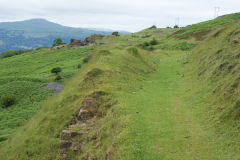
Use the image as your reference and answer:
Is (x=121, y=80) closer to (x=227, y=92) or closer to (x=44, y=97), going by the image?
(x=227, y=92)

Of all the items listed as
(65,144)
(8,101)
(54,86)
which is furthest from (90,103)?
(54,86)

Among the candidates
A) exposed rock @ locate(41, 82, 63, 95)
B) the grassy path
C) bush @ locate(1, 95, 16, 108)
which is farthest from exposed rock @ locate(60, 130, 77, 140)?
exposed rock @ locate(41, 82, 63, 95)

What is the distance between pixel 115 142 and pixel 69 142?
22.7 feet

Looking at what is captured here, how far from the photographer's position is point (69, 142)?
62.9ft

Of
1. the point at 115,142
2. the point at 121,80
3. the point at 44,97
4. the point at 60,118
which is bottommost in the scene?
the point at 44,97

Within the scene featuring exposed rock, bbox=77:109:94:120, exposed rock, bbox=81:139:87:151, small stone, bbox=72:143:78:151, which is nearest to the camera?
exposed rock, bbox=81:139:87:151

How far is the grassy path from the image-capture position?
41.4 feet

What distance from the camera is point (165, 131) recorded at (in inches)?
605

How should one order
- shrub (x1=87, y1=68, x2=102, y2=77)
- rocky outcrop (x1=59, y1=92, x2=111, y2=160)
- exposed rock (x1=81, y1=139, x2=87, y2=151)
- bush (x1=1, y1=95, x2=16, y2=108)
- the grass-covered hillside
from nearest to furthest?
the grass-covered hillside < exposed rock (x1=81, y1=139, x2=87, y2=151) < rocky outcrop (x1=59, y1=92, x2=111, y2=160) < shrub (x1=87, y1=68, x2=102, y2=77) < bush (x1=1, y1=95, x2=16, y2=108)

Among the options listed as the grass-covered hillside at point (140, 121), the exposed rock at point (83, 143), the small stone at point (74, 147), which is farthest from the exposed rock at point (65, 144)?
the exposed rock at point (83, 143)

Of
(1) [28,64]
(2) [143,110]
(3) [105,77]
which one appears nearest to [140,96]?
(2) [143,110]

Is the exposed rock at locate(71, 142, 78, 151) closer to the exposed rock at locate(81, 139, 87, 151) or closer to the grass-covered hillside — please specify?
the grass-covered hillside

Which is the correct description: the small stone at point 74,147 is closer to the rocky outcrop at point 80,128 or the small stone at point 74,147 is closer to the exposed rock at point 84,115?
the rocky outcrop at point 80,128

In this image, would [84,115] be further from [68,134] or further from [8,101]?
[8,101]
